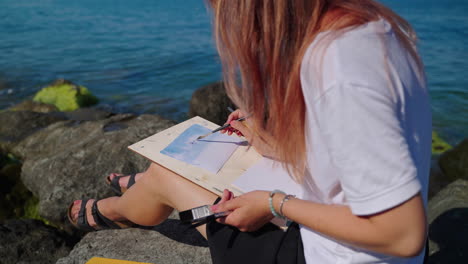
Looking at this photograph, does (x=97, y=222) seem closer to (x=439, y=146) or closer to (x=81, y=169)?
(x=81, y=169)

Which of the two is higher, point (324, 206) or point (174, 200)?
point (324, 206)

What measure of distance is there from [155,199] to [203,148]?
1.26ft

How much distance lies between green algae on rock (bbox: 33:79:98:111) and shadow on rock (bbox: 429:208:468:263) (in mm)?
6887

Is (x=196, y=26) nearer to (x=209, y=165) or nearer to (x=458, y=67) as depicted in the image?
(x=458, y=67)

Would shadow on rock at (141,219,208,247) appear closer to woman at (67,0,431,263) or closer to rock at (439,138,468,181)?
woman at (67,0,431,263)

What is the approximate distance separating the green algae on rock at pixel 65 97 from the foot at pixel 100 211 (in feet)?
18.4

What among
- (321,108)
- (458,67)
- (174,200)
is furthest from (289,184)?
(458,67)

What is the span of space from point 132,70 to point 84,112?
3500 millimetres

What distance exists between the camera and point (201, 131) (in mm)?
2521

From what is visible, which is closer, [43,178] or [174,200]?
[174,200]

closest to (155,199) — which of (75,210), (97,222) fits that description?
(97,222)

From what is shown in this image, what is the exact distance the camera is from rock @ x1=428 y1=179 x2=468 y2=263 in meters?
2.47

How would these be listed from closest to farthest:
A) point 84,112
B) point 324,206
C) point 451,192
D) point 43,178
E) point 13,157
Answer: point 324,206 → point 451,192 → point 43,178 → point 13,157 → point 84,112

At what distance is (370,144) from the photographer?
1062 mm
